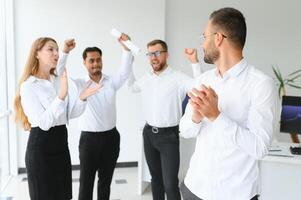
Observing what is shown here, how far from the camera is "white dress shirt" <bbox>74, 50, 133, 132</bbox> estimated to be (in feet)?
9.62

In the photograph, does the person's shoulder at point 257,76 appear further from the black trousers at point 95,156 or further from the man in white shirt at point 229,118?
the black trousers at point 95,156

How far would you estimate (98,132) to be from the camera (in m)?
2.92

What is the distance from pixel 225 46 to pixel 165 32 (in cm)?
362

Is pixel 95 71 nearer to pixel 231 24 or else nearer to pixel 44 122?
pixel 44 122

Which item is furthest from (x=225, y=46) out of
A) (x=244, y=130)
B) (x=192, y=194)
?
(x=192, y=194)

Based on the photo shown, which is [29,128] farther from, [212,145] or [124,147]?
[124,147]

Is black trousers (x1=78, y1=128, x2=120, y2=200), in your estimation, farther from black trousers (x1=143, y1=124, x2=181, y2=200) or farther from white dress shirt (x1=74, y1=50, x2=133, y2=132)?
black trousers (x1=143, y1=124, x2=181, y2=200)

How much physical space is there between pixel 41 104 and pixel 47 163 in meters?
0.41

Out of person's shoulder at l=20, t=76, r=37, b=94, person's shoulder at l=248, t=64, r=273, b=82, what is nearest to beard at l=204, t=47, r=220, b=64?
person's shoulder at l=248, t=64, r=273, b=82

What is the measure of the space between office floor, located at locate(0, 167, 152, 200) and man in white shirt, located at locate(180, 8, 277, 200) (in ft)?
8.11

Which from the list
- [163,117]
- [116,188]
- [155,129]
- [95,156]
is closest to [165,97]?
[163,117]

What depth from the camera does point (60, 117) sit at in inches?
88.7

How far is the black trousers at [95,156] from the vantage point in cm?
289

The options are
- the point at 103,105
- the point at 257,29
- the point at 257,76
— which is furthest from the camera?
the point at 257,29
